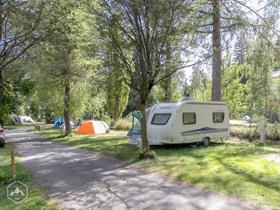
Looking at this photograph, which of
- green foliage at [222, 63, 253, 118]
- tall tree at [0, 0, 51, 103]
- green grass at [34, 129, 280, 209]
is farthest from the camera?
green foliage at [222, 63, 253, 118]

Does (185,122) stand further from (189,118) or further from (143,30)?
(143,30)

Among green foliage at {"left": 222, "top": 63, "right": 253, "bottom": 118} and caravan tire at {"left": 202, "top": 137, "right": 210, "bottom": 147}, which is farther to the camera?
green foliage at {"left": 222, "top": 63, "right": 253, "bottom": 118}

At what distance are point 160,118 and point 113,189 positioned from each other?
7.37 meters

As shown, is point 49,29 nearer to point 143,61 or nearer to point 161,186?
point 143,61

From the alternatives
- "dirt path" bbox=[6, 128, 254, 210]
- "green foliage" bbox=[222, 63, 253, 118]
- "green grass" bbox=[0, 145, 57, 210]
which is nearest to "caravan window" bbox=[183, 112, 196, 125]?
"dirt path" bbox=[6, 128, 254, 210]

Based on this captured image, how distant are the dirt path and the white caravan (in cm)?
334

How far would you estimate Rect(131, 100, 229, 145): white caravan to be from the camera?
1385cm

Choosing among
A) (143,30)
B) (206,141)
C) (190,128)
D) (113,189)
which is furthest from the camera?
(206,141)

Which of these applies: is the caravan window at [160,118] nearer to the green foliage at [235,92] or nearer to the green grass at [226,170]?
the green grass at [226,170]

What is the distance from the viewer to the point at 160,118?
14.5 meters

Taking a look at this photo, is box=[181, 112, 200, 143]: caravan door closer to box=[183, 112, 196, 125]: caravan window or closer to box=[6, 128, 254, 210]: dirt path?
box=[183, 112, 196, 125]: caravan window

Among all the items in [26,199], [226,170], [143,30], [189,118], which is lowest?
[26,199]

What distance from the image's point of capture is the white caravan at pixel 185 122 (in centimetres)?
1385

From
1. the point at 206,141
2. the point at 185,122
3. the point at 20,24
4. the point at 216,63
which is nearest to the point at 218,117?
the point at 206,141
